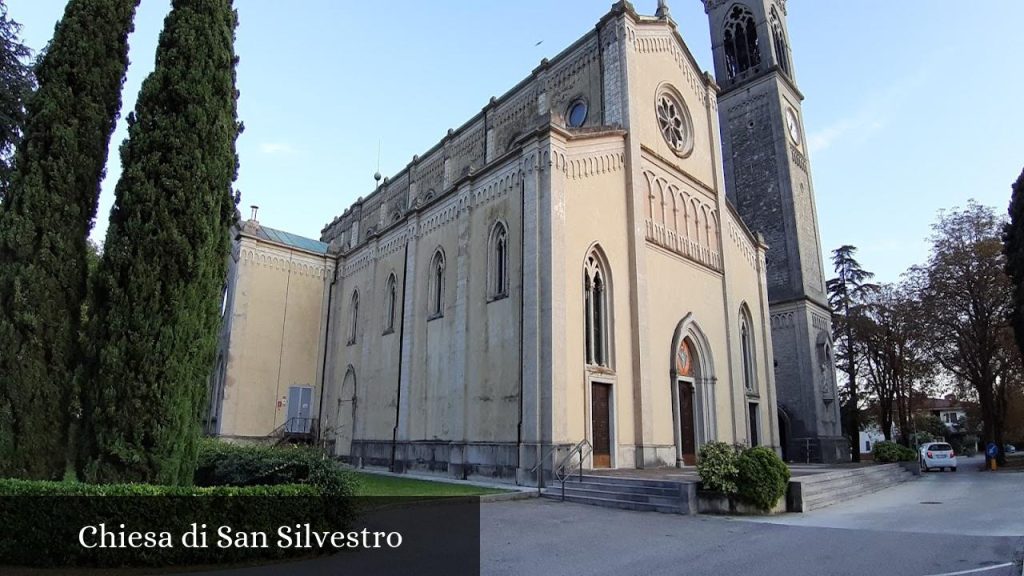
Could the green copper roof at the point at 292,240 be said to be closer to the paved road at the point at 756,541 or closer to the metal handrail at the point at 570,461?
the metal handrail at the point at 570,461

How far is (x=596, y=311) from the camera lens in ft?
57.1

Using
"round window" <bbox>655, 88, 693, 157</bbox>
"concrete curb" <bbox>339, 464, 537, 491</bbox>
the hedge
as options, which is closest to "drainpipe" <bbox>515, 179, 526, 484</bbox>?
Answer: "concrete curb" <bbox>339, 464, 537, 491</bbox>

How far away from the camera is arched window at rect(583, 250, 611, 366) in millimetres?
16798

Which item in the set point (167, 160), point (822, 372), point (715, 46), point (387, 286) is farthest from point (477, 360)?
point (715, 46)

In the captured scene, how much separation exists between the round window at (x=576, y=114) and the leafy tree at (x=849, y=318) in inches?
849

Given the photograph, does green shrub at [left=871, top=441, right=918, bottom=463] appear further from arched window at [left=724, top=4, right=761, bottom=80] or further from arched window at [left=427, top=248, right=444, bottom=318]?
arched window at [left=724, top=4, right=761, bottom=80]

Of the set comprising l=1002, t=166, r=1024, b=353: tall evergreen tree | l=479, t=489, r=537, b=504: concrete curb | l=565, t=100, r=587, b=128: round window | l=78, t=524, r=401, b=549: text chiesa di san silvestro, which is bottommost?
l=479, t=489, r=537, b=504: concrete curb

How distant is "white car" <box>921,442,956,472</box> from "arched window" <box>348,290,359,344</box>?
2777 centimetres

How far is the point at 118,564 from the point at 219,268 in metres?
4.60

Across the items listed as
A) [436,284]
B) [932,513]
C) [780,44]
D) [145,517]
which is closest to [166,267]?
[145,517]

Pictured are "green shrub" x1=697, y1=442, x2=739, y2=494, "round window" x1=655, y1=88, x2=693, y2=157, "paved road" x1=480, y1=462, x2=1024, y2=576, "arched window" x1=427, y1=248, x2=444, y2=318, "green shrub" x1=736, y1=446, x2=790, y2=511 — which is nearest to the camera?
"paved road" x1=480, y1=462, x2=1024, y2=576

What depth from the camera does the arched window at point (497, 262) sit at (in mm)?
17781

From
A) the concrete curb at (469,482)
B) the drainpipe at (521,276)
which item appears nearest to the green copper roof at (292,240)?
the concrete curb at (469,482)

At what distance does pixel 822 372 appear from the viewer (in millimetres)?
29094
